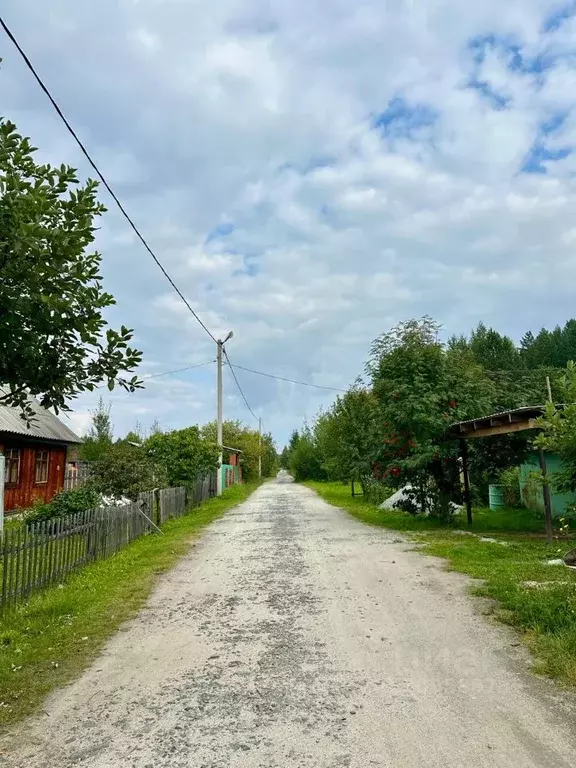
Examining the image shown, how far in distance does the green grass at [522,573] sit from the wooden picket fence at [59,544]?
5.75 metres

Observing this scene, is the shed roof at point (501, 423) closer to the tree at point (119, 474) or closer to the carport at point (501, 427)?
the carport at point (501, 427)

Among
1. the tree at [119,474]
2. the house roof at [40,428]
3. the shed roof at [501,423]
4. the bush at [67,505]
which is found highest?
the house roof at [40,428]

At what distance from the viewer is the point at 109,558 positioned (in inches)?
439

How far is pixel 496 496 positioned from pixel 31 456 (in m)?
17.2

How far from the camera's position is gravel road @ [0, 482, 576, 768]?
139 inches

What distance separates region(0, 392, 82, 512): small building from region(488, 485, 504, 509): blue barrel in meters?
15.2

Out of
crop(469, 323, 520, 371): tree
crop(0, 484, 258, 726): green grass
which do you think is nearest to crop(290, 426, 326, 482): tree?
crop(469, 323, 520, 371): tree

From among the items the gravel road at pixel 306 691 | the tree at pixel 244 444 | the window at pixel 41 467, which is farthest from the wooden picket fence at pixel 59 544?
the tree at pixel 244 444

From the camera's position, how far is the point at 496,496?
2120 centimetres

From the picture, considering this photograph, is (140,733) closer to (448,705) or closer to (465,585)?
(448,705)

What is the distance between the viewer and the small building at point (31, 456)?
19.6m

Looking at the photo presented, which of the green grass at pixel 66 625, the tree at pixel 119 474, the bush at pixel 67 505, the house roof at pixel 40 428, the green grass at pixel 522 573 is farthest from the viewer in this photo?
the house roof at pixel 40 428

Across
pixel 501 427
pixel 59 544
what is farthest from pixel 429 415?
pixel 59 544

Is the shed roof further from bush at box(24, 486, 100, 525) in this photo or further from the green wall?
bush at box(24, 486, 100, 525)
